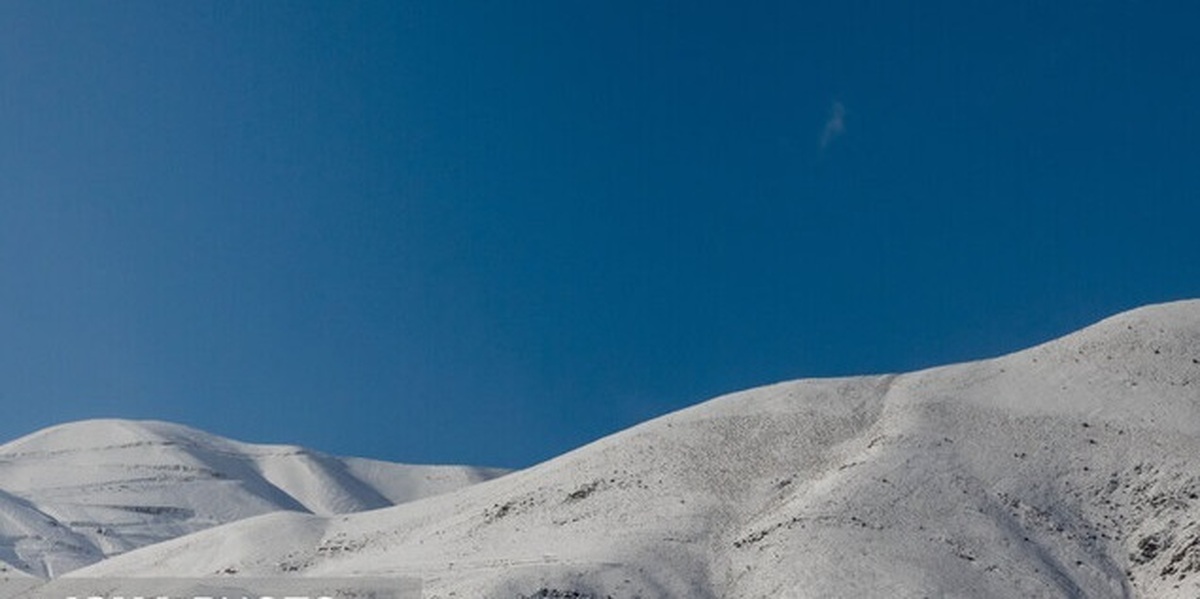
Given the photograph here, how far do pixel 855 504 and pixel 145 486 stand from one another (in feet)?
373

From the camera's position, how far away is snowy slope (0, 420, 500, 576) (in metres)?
130

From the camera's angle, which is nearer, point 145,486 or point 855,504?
point 855,504

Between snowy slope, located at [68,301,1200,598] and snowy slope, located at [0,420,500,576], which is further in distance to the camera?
snowy slope, located at [0,420,500,576]

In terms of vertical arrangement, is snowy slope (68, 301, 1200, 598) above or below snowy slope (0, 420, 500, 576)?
below

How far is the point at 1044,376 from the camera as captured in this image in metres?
73.3

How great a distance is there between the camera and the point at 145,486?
157375mm

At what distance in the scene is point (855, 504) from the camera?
198ft

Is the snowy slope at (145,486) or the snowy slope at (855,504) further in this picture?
the snowy slope at (145,486)

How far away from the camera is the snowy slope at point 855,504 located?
56.0 meters

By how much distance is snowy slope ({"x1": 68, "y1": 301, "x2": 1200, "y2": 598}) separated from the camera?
184ft

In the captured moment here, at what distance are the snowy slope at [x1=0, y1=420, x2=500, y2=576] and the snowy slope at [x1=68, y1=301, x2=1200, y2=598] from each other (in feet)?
184

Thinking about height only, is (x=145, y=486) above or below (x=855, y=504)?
above

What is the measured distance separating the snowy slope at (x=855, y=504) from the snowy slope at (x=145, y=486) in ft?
184

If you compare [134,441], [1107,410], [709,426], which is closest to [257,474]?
[134,441]
